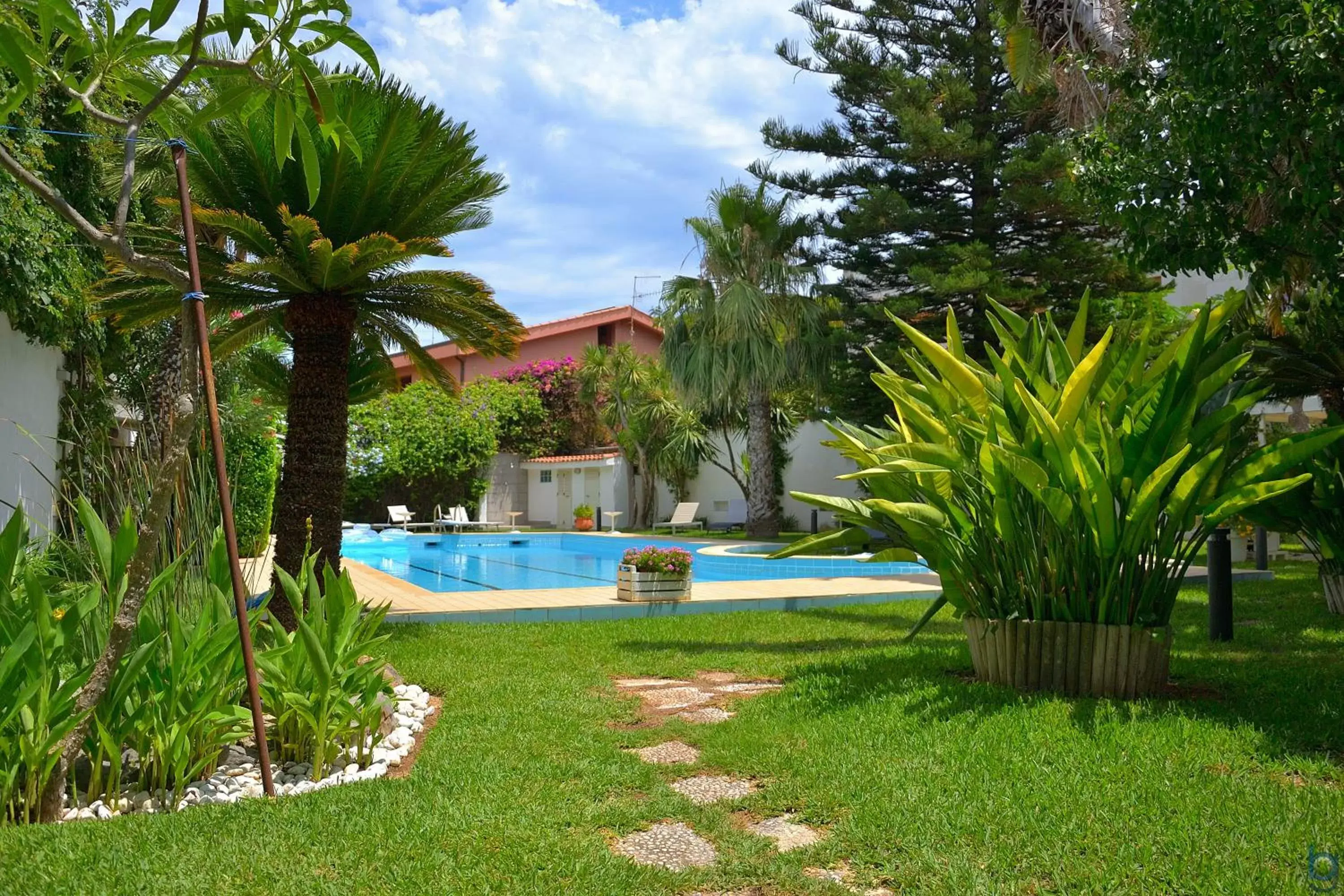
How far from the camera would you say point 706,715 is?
5086mm

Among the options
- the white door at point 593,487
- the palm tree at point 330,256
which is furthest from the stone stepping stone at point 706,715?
the white door at point 593,487

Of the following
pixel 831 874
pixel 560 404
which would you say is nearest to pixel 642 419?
pixel 560 404

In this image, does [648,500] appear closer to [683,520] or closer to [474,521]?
[683,520]

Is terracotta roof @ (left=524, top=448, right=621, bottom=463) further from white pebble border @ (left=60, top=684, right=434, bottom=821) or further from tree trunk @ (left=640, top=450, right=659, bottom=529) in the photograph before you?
white pebble border @ (left=60, top=684, right=434, bottom=821)

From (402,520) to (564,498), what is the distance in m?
6.74

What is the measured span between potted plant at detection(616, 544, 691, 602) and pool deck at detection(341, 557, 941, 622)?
11 centimetres

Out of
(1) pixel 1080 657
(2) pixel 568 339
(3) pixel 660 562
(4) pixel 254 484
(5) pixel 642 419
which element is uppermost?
(2) pixel 568 339

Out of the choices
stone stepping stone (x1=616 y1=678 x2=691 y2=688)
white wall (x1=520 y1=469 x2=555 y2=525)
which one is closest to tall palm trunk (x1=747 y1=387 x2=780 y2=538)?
white wall (x1=520 y1=469 x2=555 y2=525)

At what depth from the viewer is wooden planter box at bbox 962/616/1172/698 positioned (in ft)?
15.9

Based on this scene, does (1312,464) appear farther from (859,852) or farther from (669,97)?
(669,97)

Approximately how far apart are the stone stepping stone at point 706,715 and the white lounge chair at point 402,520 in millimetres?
19607

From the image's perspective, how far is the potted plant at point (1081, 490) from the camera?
15.3 feet

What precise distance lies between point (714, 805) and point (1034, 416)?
7.67ft

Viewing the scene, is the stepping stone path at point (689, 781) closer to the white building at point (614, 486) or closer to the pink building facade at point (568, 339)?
the white building at point (614, 486)
